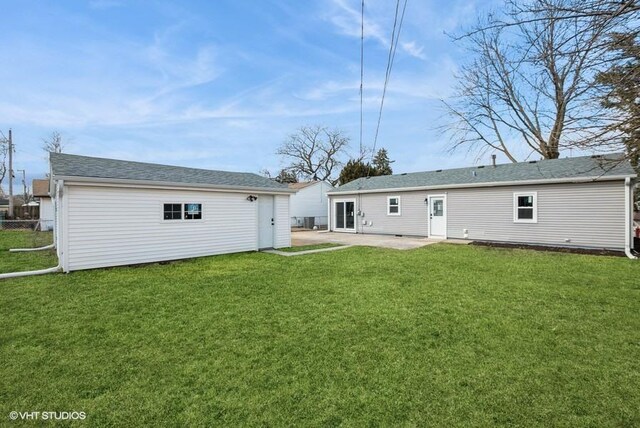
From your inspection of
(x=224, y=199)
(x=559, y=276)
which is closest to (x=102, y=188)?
(x=224, y=199)

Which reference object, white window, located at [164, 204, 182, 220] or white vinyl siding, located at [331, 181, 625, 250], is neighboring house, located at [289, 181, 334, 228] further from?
white window, located at [164, 204, 182, 220]

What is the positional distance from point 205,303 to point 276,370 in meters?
2.68

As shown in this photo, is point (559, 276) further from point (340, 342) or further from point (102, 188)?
point (102, 188)

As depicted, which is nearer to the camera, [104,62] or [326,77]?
[104,62]

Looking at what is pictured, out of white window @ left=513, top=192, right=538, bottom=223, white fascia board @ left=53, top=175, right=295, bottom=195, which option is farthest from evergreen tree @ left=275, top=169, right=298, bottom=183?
white window @ left=513, top=192, right=538, bottom=223

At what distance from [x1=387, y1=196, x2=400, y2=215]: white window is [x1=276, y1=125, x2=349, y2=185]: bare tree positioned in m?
→ 22.9

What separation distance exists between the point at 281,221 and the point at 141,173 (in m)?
5.08

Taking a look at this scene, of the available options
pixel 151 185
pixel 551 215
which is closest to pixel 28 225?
pixel 151 185

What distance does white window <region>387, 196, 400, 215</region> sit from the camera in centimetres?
1645

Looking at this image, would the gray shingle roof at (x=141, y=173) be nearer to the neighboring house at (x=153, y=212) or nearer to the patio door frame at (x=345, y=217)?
the neighboring house at (x=153, y=212)

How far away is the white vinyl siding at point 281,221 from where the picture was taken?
12.2m

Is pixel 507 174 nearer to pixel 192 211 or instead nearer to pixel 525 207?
pixel 525 207

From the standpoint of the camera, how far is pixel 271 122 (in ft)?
70.9

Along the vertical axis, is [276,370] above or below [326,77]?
below
